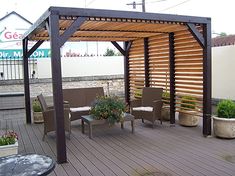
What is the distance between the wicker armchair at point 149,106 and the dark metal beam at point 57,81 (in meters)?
2.74

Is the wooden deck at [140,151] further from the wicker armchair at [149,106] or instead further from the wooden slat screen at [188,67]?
the wooden slat screen at [188,67]

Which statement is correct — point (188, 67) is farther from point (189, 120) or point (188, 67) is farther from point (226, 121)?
point (226, 121)

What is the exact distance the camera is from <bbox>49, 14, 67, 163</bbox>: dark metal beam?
4.50m

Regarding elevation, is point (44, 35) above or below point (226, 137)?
above

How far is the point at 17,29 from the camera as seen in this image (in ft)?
49.0

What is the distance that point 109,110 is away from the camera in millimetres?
6176

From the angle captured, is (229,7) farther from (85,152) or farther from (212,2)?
(85,152)

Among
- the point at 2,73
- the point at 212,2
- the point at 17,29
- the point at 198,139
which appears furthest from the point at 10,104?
the point at 212,2

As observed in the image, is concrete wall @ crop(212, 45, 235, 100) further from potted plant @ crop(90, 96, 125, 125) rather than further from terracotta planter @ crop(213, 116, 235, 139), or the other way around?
potted plant @ crop(90, 96, 125, 125)

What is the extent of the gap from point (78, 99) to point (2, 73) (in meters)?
4.78

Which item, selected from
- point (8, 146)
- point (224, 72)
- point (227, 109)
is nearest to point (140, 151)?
point (227, 109)

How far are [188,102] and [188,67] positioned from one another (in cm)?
84

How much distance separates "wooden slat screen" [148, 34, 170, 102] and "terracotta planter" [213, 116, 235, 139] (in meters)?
2.02

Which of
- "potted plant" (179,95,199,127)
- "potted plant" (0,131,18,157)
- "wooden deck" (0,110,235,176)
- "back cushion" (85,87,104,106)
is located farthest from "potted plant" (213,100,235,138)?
"potted plant" (0,131,18,157)
